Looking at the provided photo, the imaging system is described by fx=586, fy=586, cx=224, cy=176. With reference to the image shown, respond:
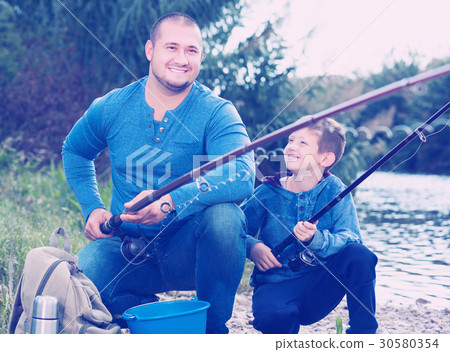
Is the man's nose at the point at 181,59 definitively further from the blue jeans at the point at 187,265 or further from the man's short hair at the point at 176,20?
the blue jeans at the point at 187,265

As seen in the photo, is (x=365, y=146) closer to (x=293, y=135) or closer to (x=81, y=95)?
(x=81, y=95)

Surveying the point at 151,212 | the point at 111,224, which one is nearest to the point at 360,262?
the point at 151,212

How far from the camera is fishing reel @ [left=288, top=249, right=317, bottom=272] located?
8.18 feet

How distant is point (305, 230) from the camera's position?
2.44 m

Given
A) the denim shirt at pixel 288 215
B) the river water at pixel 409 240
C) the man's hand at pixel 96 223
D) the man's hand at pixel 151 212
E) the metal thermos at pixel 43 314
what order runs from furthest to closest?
the river water at pixel 409 240 → the man's hand at pixel 96 223 → the denim shirt at pixel 288 215 → the man's hand at pixel 151 212 → the metal thermos at pixel 43 314

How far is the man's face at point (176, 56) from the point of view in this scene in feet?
8.98

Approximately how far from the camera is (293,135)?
2.74 meters

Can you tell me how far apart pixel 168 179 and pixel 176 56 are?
0.58 metres

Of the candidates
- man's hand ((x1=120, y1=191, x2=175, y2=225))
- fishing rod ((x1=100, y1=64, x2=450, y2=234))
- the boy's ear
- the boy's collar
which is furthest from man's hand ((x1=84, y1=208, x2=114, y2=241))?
the boy's ear

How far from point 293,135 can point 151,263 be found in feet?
2.91

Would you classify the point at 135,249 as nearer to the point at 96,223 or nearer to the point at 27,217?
the point at 96,223

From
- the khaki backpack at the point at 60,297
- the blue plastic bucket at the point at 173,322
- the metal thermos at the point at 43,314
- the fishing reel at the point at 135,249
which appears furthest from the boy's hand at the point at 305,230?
the metal thermos at the point at 43,314

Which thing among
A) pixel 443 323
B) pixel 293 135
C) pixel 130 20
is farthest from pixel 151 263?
pixel 130 20

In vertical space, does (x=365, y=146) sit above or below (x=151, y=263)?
above
